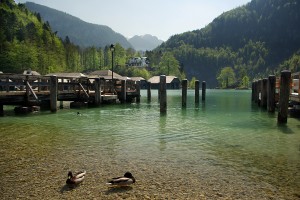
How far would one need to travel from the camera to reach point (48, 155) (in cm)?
870

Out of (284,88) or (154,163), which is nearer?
(154,163)

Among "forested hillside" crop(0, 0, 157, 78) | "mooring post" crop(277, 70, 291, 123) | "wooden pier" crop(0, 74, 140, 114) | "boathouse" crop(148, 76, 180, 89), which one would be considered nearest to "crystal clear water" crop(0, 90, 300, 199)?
"mooring post" crop(277, 70, 291, 123)

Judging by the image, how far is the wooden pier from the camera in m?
18.7

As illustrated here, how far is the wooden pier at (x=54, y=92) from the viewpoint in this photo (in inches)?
734

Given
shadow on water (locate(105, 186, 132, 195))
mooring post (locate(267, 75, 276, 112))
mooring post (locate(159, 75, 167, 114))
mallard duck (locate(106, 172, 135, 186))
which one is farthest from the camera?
mooring post (locate(159, 75, 167, 114))

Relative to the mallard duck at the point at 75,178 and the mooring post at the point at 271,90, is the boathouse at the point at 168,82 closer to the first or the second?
the mooring post at the point at 271,90

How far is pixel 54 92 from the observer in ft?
68.8

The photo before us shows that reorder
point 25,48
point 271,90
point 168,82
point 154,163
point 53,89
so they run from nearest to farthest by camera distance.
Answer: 1. point 154,163
2. point 271,90
3. point 53,89
4. point 25,48
5. point 168,82

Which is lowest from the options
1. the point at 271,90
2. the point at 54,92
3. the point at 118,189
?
the point at 118,189

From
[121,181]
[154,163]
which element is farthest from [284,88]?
[121,181]

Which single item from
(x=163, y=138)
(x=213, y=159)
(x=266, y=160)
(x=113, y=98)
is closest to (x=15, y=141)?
(x=163, y=138)

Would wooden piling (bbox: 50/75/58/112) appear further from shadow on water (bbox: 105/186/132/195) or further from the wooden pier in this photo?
shadow on water (bbox: 105/186/132/195)

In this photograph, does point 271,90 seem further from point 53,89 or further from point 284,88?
point 53,89

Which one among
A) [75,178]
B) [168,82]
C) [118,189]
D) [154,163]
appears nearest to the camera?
[118,189]
